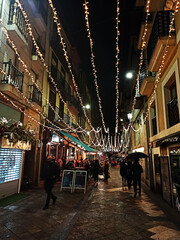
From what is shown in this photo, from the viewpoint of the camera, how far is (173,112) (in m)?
7.78

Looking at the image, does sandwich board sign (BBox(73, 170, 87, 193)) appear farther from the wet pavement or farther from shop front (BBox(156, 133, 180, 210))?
shop front (BBox(156, 133, 180, 210))

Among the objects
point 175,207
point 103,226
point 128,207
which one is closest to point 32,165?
point 128,207

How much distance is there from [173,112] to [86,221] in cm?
561

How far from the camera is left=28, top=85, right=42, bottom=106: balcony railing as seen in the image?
1190 cm

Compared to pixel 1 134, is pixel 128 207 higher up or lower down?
lower down

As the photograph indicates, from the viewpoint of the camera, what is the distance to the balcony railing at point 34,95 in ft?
39.0

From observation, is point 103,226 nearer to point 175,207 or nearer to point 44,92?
point 175,207

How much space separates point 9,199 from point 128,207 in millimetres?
5082

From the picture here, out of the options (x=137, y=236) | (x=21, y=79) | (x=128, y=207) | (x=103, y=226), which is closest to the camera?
(x=137, y=236)

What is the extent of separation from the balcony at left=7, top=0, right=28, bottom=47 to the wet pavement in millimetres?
8329

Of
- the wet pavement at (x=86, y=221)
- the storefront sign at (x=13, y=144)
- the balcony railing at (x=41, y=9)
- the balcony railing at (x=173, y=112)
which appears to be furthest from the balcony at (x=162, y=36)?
the balcony railing at (x=41, y=9)

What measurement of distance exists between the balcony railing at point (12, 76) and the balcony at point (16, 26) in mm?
1588

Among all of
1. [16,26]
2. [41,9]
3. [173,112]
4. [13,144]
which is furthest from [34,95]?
[173,112]

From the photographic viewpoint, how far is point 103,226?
194 inches
